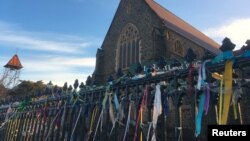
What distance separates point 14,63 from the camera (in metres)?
46.7

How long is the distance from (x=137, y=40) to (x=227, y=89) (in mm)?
16821

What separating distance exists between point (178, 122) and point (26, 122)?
14.2 feet

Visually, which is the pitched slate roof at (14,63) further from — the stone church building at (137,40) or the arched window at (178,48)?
the arched window at (178,48)

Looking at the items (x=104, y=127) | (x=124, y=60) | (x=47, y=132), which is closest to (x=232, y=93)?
(x=104, y=127)

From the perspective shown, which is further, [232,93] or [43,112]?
[43,112]

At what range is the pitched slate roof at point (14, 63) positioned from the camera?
45725 mm

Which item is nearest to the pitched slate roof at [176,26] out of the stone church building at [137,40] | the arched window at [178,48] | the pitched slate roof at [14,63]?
the stone church building at [137,40]

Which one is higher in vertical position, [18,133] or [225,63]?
[225,63]

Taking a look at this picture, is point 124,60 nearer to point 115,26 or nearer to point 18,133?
point 115,26

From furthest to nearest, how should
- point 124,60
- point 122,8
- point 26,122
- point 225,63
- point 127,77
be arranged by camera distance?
1. point 122,8
2. point 124,60
3. point 26,122
4. point 127,77
5. point 225,63

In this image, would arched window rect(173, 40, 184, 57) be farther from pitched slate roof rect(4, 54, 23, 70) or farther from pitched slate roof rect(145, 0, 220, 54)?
pitched slate roof rect(4, 54, 23, 70)

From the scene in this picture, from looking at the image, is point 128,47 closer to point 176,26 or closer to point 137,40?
point 137,40

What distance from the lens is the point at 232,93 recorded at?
131 inches

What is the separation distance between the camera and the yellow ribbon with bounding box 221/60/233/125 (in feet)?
10.2
